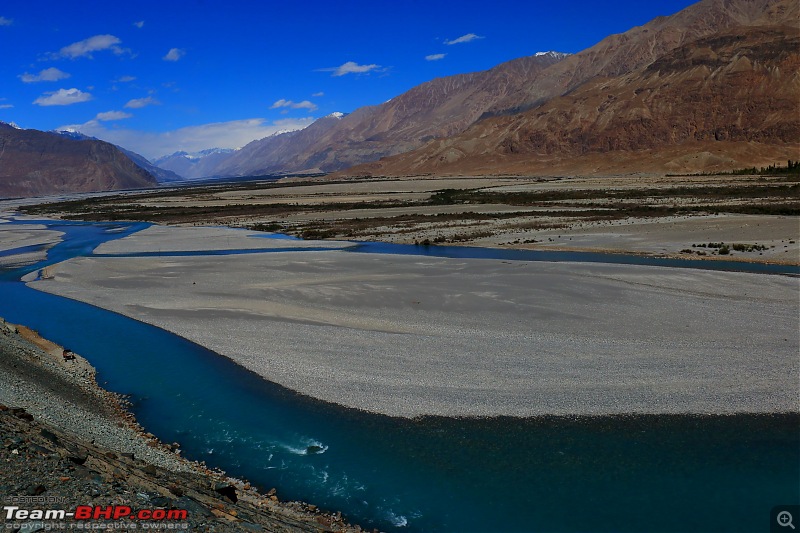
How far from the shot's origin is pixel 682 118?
455 ft

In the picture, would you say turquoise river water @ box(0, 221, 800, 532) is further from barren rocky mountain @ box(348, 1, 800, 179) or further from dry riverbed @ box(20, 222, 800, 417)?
barren rocky mountain @ box(348, 1, 800, 179)

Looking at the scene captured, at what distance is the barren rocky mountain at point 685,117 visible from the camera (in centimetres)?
12419

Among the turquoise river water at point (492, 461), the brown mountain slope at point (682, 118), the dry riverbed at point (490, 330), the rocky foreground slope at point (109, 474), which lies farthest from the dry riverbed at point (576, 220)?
the brown mountain slope at point (682, 118)

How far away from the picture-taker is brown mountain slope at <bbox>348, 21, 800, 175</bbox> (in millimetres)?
124062

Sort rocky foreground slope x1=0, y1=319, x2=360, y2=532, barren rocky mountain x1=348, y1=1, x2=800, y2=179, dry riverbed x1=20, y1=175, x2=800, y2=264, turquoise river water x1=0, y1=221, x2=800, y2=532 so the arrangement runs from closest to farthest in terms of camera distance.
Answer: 1. rocky foreground slope x1=0, y1=319, x2=360, y2=532
2. turquoise river water x1=0, y1=221, x2=800, y2=532
3. dry riverbed x1=20, y1=175, x2=800, y2=264
4. barren rocky mountain x1=348, y1=1, x2=800, y2=179

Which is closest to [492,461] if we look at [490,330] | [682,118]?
[490,330]

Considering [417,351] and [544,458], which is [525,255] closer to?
[417,351]

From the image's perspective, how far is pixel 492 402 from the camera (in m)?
13.1

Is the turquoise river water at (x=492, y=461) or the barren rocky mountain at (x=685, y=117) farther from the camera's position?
the barren rocky mountain at (x=685, y=117)
